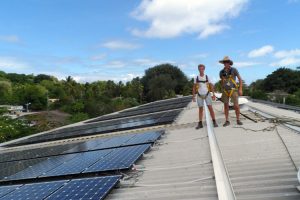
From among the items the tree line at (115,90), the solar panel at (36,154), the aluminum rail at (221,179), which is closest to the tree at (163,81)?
the tree line at (115,90)

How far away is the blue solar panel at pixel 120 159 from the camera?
5.34 m

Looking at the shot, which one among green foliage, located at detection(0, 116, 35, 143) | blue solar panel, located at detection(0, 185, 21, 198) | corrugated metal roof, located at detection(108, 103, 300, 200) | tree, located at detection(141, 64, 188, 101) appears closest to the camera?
corrugated metal roof, located at detection(108, 103, 300, 200)

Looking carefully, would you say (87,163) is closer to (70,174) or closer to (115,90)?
(70,174)

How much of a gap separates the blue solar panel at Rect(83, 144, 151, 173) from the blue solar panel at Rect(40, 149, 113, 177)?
17 cm

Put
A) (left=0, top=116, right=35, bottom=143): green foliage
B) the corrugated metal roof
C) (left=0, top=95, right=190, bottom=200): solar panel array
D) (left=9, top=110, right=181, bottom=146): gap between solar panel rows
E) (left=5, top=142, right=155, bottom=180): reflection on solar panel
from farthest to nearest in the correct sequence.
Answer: (left=0, top=116, right=35, bottom=143): green foliage < (left=9, top=110, right=181, bottom=146): gap between solar panel rows < (left=5, top=142, right=155, bottom=180): reflection on solar panel < (left=0, top=95, right=190, bottom=200): solar panel array < the corrugated metal roof

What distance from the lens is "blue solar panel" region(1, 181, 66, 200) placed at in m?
4.40

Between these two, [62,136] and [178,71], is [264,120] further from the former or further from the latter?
[178,71]

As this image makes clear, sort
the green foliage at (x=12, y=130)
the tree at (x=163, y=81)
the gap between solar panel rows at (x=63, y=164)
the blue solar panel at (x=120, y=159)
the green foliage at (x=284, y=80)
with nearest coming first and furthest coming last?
the blue solar panel at (x=120, y=159)
the gap between solar panel rows at (x=63, y=164)
the green foliage at (x=12, y=130)
the green foliage at (x=284, y=80)
the tree at (x=163, y=81)

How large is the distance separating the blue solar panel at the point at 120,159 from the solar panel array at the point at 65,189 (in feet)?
1.72

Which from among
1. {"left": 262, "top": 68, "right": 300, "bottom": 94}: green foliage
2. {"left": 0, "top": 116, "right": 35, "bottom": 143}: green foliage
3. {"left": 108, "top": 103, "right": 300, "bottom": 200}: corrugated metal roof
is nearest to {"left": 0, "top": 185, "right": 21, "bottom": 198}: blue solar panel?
{"left": 108, "top": 103, "right": 300, "bottom": 200}: corrugated metal roof

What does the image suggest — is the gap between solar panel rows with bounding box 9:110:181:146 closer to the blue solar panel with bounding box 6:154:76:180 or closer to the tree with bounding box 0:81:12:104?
the blue solar panel with bounding box 6:154:76:180

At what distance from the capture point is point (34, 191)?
182 inches

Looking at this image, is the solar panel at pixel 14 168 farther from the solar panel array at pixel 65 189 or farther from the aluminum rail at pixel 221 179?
the aluminum rail at pixel 221 179

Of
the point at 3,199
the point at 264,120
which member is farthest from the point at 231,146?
the point at 3,199
